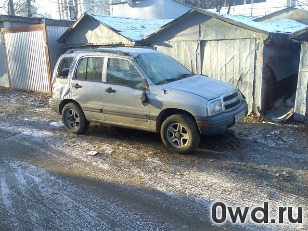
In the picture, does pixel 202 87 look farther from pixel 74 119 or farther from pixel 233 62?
pixel 233 62

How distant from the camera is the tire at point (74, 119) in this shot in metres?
7.04

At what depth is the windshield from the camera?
605cm

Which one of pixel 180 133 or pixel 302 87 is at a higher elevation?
pixel 302 87

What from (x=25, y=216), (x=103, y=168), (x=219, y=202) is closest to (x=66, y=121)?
(x=103, y=168)

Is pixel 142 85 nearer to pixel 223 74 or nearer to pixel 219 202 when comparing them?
pixel 219 202

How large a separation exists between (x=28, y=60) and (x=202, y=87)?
10.1 meters

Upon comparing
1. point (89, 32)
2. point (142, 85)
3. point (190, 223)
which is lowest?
point (190, 223)

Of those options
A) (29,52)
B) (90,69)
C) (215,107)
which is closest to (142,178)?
(215,107)

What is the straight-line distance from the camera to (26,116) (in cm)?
944

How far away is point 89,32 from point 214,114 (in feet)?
27.0

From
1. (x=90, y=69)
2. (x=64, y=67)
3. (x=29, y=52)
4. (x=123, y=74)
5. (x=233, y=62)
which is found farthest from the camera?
(x=29, y=52)

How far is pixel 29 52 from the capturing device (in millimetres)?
13141

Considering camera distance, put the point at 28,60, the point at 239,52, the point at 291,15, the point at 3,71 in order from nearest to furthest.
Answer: the point at 239,52 → the point at 28,60 → the point at 3,71 → the point at 291,15

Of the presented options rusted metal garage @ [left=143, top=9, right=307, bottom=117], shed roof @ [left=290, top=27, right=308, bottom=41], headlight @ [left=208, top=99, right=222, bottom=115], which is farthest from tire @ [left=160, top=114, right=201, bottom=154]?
shed roof @ [left=290, top=27, right=308, bottom=41]
